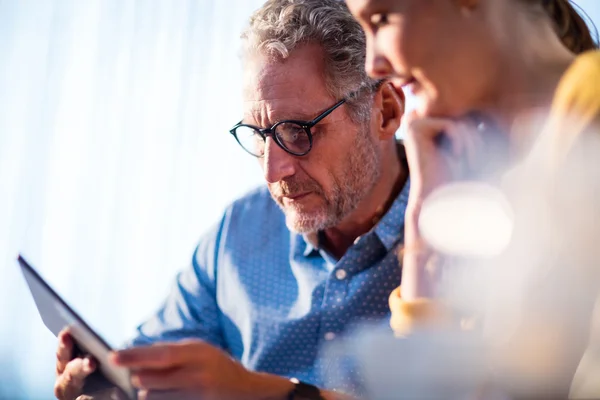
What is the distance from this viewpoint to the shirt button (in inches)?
58.4

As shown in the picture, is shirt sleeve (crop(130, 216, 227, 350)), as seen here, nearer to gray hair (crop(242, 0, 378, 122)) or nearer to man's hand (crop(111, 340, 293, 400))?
gray hair (crop(242, 0, 378, 122))

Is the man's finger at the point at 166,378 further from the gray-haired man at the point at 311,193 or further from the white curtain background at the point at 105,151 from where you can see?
the white curtain background at the point at 105,151

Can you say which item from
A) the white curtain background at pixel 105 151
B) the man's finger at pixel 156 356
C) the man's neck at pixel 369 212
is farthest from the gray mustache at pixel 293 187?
the white curtain background at pixel 105 151

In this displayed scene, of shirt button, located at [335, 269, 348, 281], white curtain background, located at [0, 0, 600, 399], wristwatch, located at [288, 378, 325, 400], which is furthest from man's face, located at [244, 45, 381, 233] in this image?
white curtain background, located at [0, 0, 600, 399]

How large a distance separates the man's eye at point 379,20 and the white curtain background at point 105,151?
1.96m

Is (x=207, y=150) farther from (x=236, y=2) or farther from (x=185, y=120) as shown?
(x=236, y=2)

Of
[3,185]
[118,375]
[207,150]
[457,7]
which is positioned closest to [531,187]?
[457,7]

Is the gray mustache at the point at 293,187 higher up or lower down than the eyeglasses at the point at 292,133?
lower down

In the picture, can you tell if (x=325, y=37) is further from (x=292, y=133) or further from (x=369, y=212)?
(x=369, y=212)

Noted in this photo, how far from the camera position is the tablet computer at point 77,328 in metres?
0.90

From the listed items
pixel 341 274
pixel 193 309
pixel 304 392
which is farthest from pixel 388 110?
pixel 304 392

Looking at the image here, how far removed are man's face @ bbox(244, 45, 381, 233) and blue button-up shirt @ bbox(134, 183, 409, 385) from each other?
0.09 m

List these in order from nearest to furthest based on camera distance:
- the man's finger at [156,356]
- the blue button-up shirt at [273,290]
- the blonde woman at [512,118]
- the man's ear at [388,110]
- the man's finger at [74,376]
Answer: the blonde woman at [512,118] < the man's finger at [156,356] < the man's finger at [74,376] < the blue button-up shirt at [273,290] < the man's ear at [388,110]

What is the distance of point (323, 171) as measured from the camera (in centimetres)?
153
